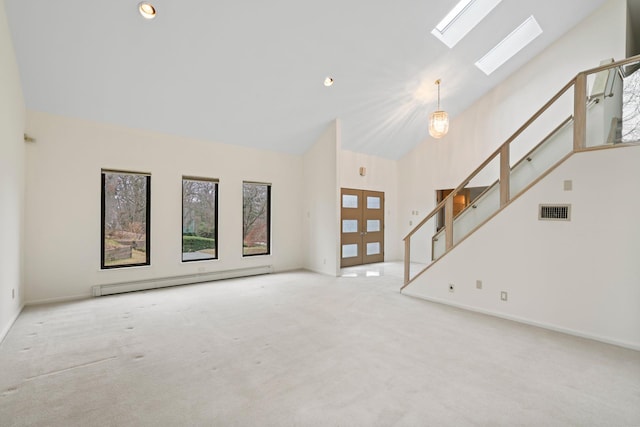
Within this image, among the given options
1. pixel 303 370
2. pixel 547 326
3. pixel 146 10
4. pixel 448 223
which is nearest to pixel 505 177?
pixel 448 223

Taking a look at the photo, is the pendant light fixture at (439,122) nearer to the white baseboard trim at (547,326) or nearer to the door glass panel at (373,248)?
the white baseboard trim at (547,326)

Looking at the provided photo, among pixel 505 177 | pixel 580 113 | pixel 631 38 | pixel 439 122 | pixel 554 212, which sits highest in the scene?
pixel 631 38

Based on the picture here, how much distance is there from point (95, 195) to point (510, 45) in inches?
351

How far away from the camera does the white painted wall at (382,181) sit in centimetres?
831

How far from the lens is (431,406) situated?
214cm

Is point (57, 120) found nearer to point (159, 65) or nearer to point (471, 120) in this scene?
point (159, 65)

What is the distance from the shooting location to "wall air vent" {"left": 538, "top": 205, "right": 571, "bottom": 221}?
142 inches

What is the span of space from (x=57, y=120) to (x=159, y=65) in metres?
2.07

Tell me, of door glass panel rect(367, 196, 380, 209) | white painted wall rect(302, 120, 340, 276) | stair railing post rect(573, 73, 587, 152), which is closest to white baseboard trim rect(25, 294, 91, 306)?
white painted wall rect(302, 120, 340, 276)

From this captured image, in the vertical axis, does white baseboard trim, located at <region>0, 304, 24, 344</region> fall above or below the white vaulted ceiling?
below

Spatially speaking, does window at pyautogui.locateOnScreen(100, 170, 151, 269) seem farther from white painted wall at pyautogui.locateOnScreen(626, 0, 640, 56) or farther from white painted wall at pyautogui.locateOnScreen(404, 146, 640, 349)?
white painted wall at pyautogui.locateOnScreen(626, 0, 640, 56)

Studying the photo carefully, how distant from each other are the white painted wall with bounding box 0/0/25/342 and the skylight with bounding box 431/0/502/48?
20.5ft

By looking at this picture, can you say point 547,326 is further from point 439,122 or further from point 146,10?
point 146,10

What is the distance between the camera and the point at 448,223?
15.9 feet
